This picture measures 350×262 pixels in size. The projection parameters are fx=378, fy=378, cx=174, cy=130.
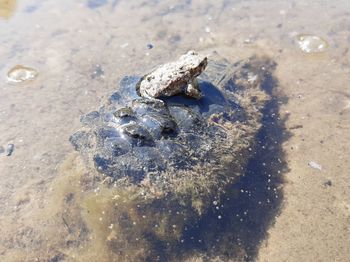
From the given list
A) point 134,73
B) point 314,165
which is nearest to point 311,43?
point 314,165

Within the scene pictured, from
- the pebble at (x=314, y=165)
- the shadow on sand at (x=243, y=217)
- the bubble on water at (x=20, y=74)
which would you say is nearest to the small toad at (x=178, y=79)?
the shadow on sand at (x=243, y=217)

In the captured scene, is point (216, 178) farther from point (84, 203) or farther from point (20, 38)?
point (20, 38)

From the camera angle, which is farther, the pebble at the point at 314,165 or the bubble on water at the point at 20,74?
the bubble on water at the point at 20,74

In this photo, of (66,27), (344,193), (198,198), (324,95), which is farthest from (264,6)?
(198,198)

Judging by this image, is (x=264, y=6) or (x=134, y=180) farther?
(x=264, y=6)

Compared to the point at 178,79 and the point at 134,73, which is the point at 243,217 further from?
the point at 134,73

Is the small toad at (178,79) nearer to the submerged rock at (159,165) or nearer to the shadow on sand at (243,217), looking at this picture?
the submerged rock at (159,165)
